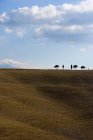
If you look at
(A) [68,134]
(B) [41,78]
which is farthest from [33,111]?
(B) [41,78]

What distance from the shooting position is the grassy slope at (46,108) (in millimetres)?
34500

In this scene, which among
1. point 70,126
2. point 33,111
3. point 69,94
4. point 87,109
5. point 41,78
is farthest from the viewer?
point 41,78

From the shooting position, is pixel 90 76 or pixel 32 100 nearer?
pixel 32 100

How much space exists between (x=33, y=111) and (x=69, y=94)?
42.4 feet

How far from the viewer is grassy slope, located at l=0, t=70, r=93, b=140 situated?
34.5 meters

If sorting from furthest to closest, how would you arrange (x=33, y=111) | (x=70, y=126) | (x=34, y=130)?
(x=33, y=111)
(x=70, y=126)
(x=34, y=130)

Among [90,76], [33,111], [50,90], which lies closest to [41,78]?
[90,76]

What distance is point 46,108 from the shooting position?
47688 mm

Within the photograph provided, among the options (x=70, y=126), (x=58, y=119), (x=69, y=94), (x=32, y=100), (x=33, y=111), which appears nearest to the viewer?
(x=70, y=126)

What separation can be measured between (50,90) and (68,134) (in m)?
24.9

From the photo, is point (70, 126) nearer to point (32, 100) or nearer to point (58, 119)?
point (58, 119)

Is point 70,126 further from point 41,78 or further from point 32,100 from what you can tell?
point 41,78

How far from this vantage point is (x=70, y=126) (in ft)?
125

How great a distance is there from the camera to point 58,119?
4094 centimetres
